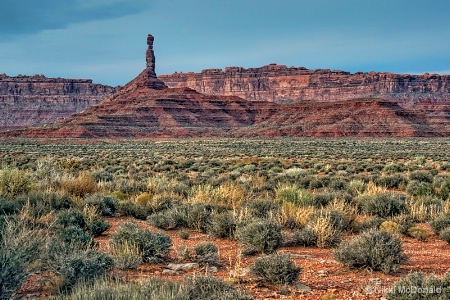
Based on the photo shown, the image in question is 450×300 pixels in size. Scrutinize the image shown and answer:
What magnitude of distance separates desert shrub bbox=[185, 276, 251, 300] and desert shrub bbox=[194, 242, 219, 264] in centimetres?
182

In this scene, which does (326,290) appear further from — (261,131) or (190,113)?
(190,113)

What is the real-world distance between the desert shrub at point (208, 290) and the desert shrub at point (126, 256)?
1502 mm

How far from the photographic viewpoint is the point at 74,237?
647cm

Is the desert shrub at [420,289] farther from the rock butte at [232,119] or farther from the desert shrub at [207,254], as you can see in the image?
the rock butte at [232,119]

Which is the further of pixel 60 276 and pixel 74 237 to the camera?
pixel 74 237

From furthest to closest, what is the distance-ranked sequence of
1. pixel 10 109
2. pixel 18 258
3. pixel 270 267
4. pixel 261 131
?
pixel 10 109, pixel 261 131, pixel 270 267, pixel 18 258

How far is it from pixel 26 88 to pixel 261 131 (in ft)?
369

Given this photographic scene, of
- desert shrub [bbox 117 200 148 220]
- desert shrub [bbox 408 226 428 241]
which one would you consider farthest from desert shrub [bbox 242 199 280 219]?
desert shrub [bbox 408 226 428 241]

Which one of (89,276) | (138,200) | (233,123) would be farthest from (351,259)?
(233,123)

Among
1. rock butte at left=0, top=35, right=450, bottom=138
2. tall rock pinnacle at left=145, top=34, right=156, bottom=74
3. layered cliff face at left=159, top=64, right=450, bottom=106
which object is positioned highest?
tall rock pinnacle at left=145, top=34, right=156, bottom=74

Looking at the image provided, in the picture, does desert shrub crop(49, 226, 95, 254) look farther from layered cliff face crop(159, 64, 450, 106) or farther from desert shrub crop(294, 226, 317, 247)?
layered cliff face crop(159, 64, 450, 106)

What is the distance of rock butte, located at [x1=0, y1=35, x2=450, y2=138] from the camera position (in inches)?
3840

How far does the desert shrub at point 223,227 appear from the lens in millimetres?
8125

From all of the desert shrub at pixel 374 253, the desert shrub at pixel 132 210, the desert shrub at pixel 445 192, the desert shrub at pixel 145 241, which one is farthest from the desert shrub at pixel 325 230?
the desert shrub at pixel 445 192
